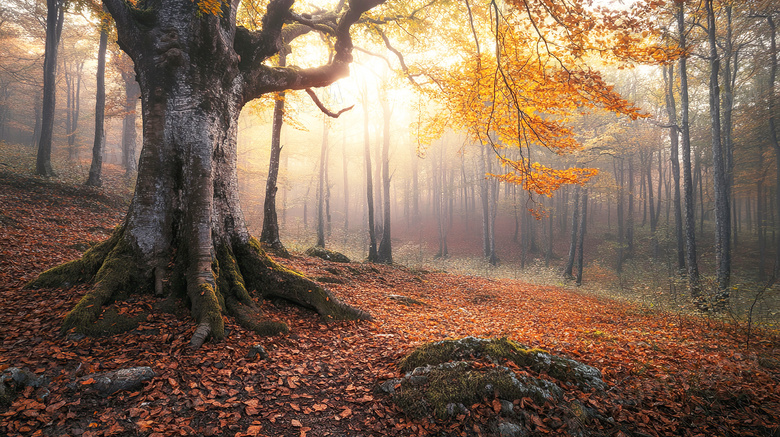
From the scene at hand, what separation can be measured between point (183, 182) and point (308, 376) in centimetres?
325

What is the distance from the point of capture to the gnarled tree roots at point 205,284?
3.77 metres

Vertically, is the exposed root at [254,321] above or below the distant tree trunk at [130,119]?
below

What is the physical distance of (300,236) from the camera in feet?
74.6

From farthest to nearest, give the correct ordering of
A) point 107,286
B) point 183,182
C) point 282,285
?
1. point 282,285
2. point 183,182
3. point 107,286

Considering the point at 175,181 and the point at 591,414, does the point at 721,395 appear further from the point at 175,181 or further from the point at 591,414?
the point at 175,181

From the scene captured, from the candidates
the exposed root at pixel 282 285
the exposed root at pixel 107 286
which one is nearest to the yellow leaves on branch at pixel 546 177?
A: the exposed root at pixel 282 285

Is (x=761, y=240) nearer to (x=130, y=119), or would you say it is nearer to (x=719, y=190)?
(x=719, y=190)

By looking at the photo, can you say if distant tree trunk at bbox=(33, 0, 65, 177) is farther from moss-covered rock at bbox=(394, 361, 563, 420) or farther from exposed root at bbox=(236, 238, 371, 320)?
moss-covered rock at bbox=(394, 361, 563, 420)

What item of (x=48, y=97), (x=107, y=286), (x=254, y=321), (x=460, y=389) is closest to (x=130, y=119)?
(x=48, y=97)

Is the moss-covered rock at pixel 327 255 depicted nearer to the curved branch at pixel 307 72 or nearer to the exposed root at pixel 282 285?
the exposed root at pixel 282 285

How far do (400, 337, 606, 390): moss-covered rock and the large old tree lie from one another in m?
2.12

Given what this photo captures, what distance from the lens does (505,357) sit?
3.49 metres

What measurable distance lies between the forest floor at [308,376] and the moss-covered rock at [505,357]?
0.19 meters

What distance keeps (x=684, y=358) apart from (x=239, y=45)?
8172 millimetres
